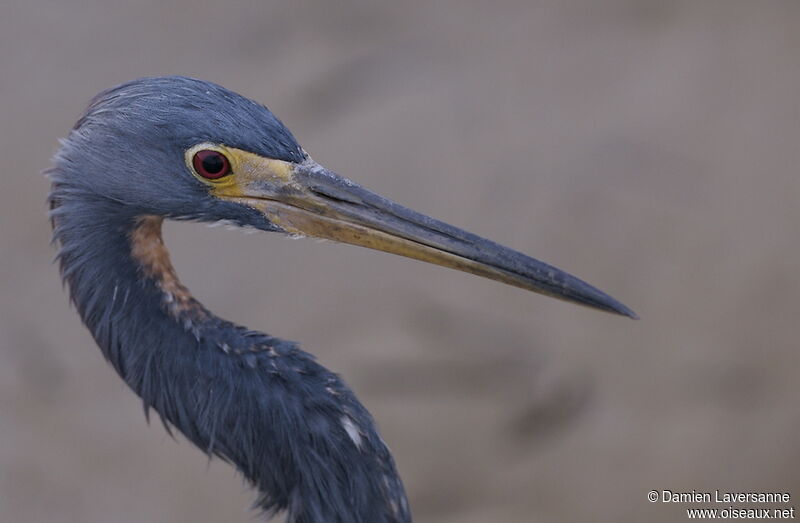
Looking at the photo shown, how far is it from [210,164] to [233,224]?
0.59 feet

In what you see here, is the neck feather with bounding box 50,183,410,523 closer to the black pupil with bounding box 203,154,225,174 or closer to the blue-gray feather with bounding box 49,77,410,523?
the blue-gray feather with bounding box 49,77,410,523

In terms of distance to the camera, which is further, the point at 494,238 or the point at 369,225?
the point at 494,238

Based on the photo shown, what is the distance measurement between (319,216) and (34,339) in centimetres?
279

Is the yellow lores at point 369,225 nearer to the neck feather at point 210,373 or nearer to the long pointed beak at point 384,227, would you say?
the long pointed beak at point 384,227

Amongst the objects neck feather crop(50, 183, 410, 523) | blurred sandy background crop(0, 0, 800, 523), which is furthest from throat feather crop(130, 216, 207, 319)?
blurred sandy background crop(0, 0, 800, 523)

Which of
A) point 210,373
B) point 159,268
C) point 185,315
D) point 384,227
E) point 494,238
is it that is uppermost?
point 494,238

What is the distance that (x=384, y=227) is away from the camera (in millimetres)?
2504

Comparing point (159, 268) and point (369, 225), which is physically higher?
point (369, 225)

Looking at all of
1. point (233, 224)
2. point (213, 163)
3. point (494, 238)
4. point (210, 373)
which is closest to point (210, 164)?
point (213, 163)

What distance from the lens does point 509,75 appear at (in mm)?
5398

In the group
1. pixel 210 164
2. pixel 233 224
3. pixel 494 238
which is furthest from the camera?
pixel 494 238

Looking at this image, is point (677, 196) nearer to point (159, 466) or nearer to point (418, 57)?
point (418, 57)

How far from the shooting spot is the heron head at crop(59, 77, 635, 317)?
2.40 meters

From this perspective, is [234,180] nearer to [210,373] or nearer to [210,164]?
[210,164]
